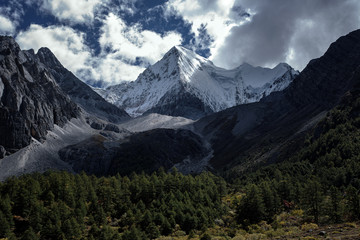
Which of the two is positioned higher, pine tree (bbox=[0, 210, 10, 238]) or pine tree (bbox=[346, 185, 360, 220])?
pine tree (bbox=[0, 210, 10, 238])

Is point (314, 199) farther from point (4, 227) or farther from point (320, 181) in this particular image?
point (4, 227)

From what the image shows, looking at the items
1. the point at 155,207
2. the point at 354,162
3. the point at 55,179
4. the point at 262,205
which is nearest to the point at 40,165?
the point at 55,179

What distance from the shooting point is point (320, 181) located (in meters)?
101

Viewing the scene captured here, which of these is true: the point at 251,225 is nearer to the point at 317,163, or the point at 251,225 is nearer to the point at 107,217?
the point at 107,217

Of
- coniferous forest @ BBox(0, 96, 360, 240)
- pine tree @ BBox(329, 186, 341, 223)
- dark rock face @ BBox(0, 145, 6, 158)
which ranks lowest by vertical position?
pine tree @ BBox(329, 186, 341, 223)

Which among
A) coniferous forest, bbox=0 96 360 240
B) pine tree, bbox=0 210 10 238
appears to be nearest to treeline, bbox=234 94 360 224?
coniferous forest, bbox=0 96 360 240

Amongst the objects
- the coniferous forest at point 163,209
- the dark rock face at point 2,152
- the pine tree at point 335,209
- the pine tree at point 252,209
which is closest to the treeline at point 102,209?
the coniferous forest at point 163,209

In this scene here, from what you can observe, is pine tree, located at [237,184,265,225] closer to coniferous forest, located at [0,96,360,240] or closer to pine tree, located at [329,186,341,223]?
coniferous forest, located at [0,96,360,240]

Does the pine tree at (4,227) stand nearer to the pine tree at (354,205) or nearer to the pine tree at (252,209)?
the pine tree at (252,209)

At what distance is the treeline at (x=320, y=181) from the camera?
7156 centimetres

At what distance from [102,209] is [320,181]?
70.6 metres

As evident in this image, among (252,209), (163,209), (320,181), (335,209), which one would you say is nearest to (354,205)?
(335,209)

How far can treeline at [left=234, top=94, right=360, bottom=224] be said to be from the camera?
235ft

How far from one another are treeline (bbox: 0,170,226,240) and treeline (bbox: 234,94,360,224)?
40.2 ft
